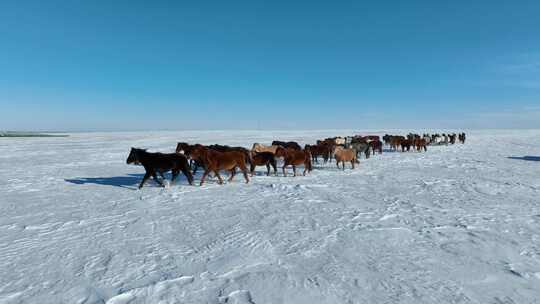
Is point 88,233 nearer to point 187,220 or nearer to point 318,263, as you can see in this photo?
point 187,220

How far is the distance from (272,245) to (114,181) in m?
7.63

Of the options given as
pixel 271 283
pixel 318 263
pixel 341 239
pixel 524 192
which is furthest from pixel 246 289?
pixel 524 192

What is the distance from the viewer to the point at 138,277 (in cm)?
360

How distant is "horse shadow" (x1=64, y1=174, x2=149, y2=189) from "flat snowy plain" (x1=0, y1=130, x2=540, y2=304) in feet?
2.98

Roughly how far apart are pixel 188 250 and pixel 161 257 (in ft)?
1.26

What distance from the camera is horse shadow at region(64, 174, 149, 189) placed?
9527mm

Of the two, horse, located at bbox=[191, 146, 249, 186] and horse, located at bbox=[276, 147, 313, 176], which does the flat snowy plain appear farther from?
horse, located at bbox=[276, 147, 313, 176]

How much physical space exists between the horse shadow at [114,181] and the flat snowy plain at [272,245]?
91 centimetres

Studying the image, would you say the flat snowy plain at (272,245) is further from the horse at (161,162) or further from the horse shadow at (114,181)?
the horse shadow at (114,181)

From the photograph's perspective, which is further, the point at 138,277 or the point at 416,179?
the point at 416,179

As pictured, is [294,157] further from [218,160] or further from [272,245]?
[272,245]

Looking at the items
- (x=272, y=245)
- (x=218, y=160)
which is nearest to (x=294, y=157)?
(x=218, y=160)

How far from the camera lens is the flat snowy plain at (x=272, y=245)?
3.29 m

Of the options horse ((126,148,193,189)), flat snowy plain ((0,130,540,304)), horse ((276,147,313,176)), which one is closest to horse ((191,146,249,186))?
horse ((126,148,193,189))
